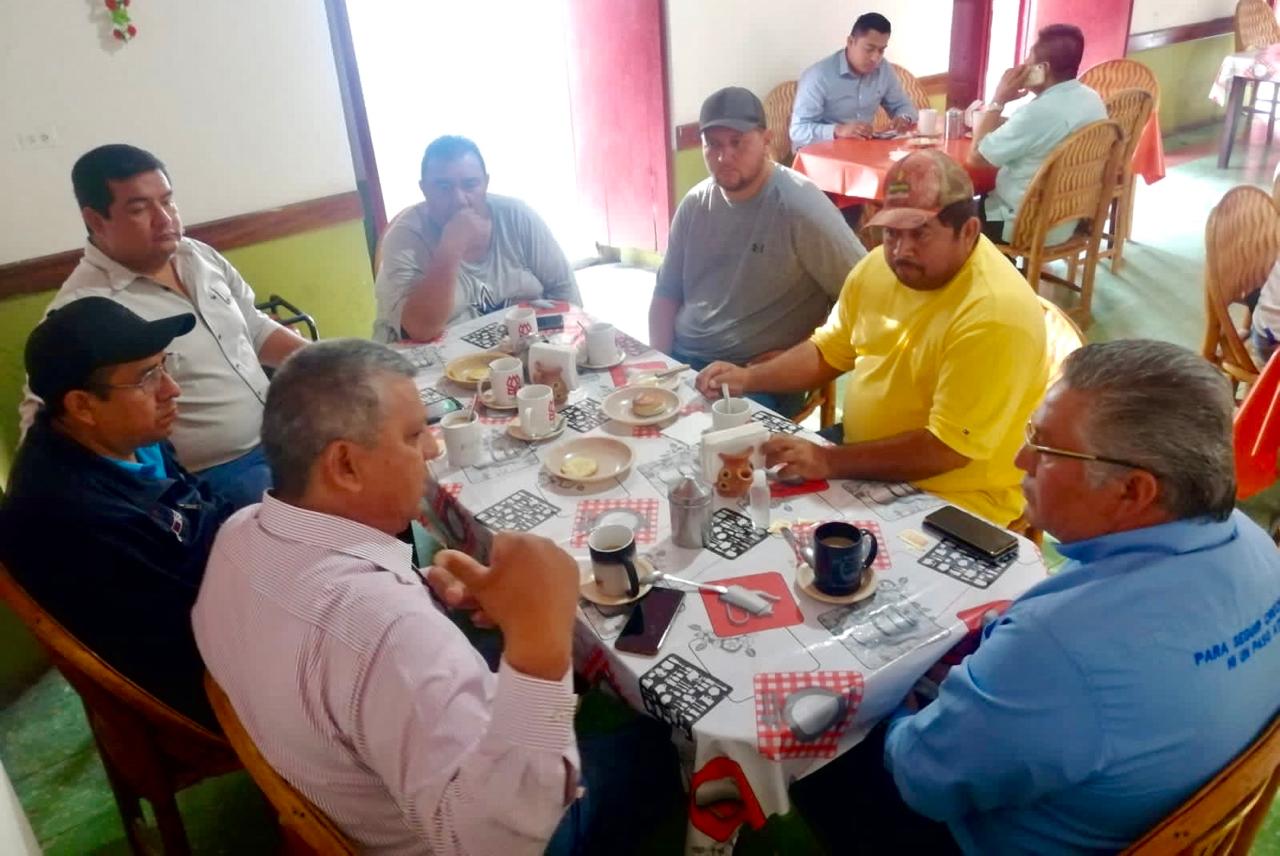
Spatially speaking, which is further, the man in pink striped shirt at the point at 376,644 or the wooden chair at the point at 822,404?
the wooden chair at the point at 822,404

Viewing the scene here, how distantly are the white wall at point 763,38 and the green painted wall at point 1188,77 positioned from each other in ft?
8.34

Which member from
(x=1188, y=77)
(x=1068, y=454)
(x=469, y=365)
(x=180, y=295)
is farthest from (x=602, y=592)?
(x=1188, y=77)

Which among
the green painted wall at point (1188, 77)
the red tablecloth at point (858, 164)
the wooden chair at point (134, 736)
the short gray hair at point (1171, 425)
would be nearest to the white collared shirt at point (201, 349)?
the wooden chair at point (134, 736)

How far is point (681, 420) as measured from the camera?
75.9 inches

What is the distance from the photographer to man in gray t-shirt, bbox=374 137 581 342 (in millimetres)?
2520

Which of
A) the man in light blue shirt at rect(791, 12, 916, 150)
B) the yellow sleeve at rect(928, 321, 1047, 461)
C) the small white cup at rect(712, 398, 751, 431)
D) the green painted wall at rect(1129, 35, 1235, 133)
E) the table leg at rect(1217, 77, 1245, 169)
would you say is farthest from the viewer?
the green painted wall at rect(1129, 35, 1235, 133)

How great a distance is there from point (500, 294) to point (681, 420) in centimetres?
102

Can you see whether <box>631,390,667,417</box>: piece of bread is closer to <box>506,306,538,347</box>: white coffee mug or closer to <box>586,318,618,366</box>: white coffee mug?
<box>586,318,618,366</box>: white coffee mug

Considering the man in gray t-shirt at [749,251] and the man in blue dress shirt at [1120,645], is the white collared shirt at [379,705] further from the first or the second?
the man in gray t-shirt at [749,251]

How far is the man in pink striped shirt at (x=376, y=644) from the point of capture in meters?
0.95

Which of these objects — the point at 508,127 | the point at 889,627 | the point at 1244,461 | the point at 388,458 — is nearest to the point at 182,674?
the point at 388,458

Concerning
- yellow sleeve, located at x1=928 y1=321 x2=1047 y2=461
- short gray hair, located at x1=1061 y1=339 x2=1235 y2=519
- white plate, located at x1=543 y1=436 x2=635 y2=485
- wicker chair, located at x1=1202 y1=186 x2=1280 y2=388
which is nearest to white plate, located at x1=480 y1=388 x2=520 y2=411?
white plate, located at x1=543 y1=436 x2=635 y2=485

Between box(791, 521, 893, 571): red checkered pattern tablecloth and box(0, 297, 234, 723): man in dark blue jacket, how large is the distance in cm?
106

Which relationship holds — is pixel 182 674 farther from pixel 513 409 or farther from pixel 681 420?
pixel 681 420
